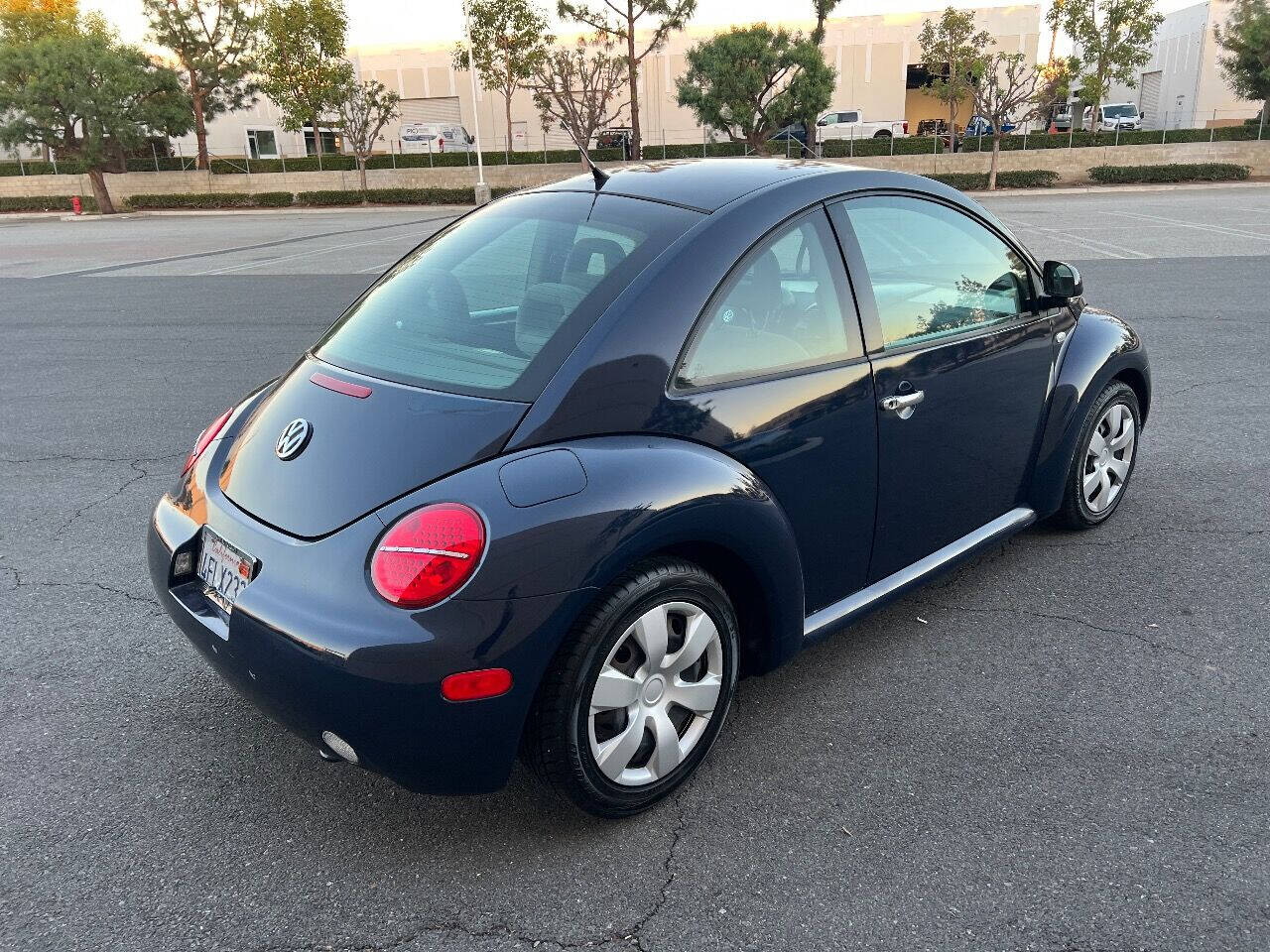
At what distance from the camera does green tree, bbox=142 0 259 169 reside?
124 feet

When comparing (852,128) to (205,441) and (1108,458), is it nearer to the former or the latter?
(1108,458)

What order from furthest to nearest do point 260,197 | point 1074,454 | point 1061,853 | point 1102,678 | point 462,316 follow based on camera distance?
point 260,197, point 1074,454, point 1102,678, point 462,316, point 1061,853

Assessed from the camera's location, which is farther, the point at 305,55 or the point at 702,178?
the point at 305,55

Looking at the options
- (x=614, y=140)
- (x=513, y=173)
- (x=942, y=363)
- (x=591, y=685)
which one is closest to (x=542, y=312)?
(x=591, y=685)

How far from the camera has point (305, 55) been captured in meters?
36.8

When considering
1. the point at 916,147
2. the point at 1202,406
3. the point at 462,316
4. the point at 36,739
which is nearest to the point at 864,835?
the point at 462,316

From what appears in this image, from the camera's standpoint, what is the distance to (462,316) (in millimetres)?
2924

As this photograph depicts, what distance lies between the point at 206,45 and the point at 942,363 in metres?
43.5

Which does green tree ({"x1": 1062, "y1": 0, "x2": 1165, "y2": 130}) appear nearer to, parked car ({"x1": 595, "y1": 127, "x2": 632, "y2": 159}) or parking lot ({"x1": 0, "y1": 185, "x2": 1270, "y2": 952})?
parked car ({"x1": 595, "y1": 127, "x2": 632, "y2": 159})

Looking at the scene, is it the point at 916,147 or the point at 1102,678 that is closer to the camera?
the point at 1102,678

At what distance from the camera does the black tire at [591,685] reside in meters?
2.29

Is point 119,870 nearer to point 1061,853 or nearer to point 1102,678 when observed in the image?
point 1061,853

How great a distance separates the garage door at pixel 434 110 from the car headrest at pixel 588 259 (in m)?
66.1

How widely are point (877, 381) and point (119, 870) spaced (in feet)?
8.07
